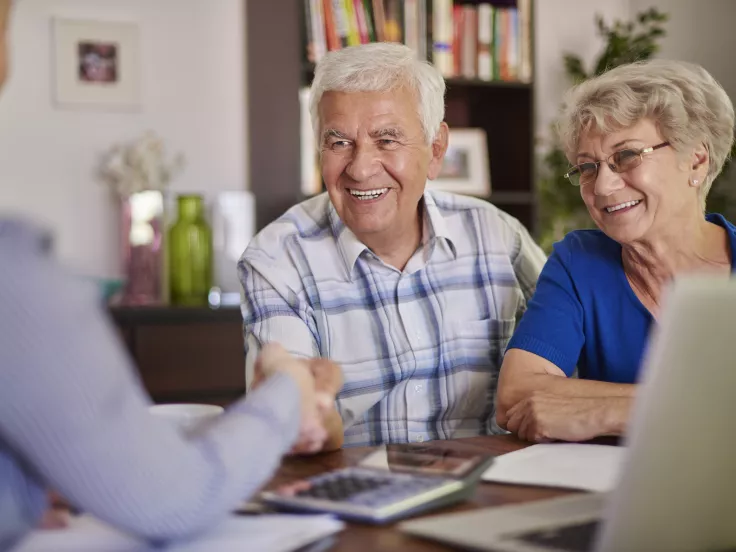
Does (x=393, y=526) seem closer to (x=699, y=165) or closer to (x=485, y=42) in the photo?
(x=699, y=165)

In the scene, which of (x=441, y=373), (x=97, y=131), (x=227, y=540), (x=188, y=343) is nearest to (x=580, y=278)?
(x=441, y=373)

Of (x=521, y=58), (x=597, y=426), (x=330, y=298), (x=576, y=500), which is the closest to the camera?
(x=576, y=500)

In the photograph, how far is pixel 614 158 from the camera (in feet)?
5.67

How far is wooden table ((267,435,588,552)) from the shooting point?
33.7 inches

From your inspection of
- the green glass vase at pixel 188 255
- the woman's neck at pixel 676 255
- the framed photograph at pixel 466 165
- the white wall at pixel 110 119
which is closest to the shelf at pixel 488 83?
the framed photograph at pixel 466 165

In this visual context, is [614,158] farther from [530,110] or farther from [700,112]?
[530,110]

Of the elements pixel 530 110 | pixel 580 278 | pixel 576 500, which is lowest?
pixel 576 500

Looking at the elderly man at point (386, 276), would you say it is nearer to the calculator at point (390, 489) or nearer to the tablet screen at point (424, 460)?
the tablet screen at point (424, 460)

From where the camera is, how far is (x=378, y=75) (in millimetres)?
1906

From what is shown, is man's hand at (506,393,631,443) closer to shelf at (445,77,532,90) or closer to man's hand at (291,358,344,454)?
man's hand at (291,358,344,454)

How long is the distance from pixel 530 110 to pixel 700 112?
2090mm

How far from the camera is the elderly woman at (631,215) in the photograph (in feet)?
5.58

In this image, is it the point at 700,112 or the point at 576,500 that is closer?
the point at 576,500

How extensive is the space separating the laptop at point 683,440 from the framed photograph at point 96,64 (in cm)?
305
